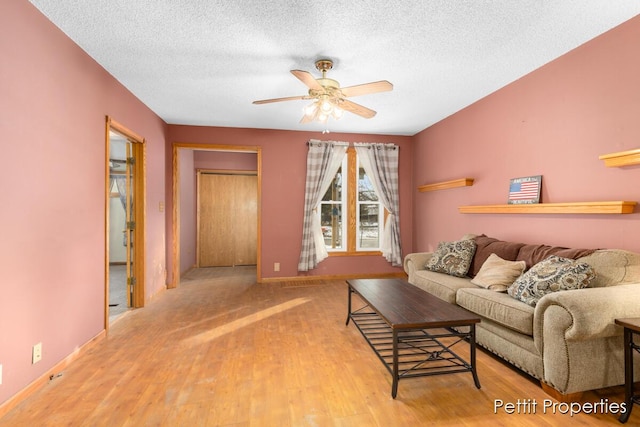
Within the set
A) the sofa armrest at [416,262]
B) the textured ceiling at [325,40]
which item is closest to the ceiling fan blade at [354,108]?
the textured ceiling at [325,40]

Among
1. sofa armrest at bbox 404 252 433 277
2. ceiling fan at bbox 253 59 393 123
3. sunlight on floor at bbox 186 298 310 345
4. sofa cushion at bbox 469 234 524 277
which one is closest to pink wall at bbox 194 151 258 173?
sunlight on floor at bbox 186 298 310 345

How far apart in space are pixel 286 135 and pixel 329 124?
786 mm

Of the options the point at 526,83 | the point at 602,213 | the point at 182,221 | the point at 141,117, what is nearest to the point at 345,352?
the point at 602,213

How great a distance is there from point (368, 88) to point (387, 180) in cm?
301

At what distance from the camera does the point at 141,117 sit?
3918mm

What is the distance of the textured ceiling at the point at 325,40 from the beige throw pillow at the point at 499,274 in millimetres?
1881

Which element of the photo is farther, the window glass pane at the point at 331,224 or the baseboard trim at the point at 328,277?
the window glass pane at the point at 331,224

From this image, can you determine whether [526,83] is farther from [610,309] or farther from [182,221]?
[182,221]

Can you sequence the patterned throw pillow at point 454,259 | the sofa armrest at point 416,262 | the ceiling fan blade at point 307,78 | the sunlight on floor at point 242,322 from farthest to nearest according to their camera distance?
the sofa armrest at point 416,262 < the patterned throw pillow at point 454,259 < the sunlight on floor at point 242,322 < the ceiling fan blade at point 307,78

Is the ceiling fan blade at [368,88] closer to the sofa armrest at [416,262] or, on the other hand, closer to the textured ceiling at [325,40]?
the textured ceiling at [325,40]

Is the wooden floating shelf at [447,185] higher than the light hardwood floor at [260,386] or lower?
higher

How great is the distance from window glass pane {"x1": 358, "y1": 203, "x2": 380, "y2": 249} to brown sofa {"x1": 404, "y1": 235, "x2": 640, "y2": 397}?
3000 mm

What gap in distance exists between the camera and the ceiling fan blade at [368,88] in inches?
100

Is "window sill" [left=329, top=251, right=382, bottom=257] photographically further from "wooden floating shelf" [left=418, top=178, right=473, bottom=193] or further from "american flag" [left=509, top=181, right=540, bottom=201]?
"american flag" [left=509, top=181, right=540, bottom=201]
